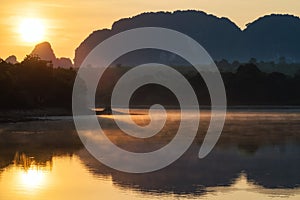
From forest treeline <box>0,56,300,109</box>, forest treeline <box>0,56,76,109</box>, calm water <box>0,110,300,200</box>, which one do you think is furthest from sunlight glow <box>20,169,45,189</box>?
forest treeline <box>0,56,76,109</box>

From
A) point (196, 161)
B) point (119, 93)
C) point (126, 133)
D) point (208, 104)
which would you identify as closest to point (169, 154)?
point (196, 161)

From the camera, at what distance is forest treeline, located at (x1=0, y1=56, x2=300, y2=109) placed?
6619 cm

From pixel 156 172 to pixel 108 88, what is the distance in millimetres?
117425

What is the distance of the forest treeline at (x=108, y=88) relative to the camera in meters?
66.2

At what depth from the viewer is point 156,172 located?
23.9 m

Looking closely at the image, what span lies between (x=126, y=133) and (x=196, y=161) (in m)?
15.1

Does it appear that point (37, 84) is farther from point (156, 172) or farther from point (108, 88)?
point (108, 88)

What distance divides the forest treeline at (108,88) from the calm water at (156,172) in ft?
97.2

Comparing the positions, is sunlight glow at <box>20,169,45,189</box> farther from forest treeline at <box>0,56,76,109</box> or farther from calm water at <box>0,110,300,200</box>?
forest treeline at <box>0,56,76,109</box>

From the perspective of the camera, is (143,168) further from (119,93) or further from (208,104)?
(119,93)

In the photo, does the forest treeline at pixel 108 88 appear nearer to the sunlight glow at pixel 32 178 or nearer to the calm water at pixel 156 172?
the calm water at pixel 156 172

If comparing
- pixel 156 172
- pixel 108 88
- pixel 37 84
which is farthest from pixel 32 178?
pixel 108 88

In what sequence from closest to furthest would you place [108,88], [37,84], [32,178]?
[32,178] → [37,84] → [108,88]

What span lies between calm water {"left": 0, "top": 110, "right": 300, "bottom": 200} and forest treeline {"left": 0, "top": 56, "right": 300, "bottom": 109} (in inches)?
1167
